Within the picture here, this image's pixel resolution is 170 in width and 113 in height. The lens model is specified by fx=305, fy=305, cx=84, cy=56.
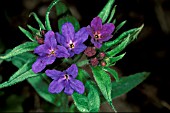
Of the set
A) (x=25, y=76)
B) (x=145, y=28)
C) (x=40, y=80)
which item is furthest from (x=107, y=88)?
(x=145, y=28)

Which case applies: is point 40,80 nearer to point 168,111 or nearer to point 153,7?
point 168,111

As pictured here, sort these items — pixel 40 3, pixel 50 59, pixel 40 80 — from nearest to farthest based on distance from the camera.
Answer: pixel 50 59 < pixel 40 80 < pixel 40 3

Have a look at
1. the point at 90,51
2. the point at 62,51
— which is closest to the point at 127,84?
the point at 90,51

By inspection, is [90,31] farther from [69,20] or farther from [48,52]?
[69,20]

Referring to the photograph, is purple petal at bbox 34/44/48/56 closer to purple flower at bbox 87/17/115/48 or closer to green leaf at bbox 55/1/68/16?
purple flower at bbox 87/17/115/48

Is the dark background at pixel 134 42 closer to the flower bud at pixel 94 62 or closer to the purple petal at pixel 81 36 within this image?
the flower bud at pixel 94 62

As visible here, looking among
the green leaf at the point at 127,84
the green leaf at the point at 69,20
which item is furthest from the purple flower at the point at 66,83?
the green leaf at the point at 127,84

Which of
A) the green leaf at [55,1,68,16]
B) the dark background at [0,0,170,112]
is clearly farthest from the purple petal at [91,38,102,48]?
the dark background at [0,0,170,112]
